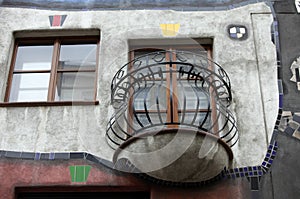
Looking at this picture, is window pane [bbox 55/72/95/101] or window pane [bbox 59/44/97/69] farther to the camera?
window pane [bbox 59/44/97/69]

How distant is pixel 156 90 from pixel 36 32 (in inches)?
89.9

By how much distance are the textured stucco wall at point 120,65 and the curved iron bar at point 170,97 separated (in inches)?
6.0

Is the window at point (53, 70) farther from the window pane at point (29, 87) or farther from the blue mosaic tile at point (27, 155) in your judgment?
the blue mosaic tile at point (27, 155)

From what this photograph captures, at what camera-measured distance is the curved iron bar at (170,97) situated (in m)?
7.49

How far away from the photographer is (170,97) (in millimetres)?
7664

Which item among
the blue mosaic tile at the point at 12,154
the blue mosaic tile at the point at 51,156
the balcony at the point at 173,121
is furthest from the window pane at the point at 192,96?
the blue mosaic tile at the point at 12,154

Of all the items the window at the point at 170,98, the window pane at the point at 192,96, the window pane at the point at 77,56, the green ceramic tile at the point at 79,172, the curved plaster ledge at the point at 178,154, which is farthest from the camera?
the window pane at the point at 77,56

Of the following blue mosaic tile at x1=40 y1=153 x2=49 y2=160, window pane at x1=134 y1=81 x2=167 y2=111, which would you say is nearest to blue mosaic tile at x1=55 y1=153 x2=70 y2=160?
blue mosaic tile at x1=40 y1=153 x2=49 y2=160

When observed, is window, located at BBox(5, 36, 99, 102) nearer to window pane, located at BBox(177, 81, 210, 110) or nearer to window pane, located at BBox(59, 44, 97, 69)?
window pane, located at BBox(59, 44, 97, 69)

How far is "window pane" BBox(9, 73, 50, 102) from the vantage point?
834 centimetres

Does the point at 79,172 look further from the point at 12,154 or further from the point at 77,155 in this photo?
the point at 12,154

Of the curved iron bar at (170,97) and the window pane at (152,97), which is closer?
the curved iron bar at (170,97)

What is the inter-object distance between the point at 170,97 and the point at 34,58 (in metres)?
2.49

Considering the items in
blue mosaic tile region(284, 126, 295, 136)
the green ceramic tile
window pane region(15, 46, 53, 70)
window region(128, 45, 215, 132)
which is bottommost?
the green ceramic tile
